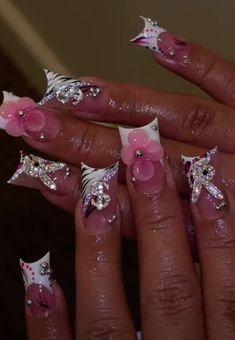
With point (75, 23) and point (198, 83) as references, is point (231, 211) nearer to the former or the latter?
point (198, 83)

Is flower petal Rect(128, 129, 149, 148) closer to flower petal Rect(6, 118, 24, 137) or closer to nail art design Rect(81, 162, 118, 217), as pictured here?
nail art design Rect(81, 162, 118, 217)

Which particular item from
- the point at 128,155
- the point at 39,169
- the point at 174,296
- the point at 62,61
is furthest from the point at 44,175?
the point at 62,61

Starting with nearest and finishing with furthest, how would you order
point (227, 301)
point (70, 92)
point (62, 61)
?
point (227, 301) → point (70, 92) → point (62, 61)

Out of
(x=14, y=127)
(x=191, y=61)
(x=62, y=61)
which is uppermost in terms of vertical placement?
(x=62, y=61)

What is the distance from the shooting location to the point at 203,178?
63 cm

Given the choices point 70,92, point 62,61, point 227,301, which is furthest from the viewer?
point 62,61

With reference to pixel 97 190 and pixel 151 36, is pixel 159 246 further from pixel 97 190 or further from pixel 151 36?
pixel 151 36

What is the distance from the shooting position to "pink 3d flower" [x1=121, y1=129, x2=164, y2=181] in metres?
0.63

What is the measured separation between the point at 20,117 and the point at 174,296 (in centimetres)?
30

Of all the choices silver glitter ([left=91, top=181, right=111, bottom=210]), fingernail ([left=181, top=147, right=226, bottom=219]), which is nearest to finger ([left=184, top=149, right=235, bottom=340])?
fingernail ([left=181, top=147, right=226, bottom=219])

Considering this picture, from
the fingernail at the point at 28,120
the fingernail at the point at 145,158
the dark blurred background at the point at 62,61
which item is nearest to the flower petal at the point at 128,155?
the fingernail at the point at 145,158

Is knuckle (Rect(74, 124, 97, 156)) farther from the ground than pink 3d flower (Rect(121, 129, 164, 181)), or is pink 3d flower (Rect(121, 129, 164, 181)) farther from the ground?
knuckle (Rect(74, 124, 97, 156))

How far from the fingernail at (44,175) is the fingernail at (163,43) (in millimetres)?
225

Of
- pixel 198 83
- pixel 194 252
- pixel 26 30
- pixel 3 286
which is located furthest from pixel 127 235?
pixel 26 30
